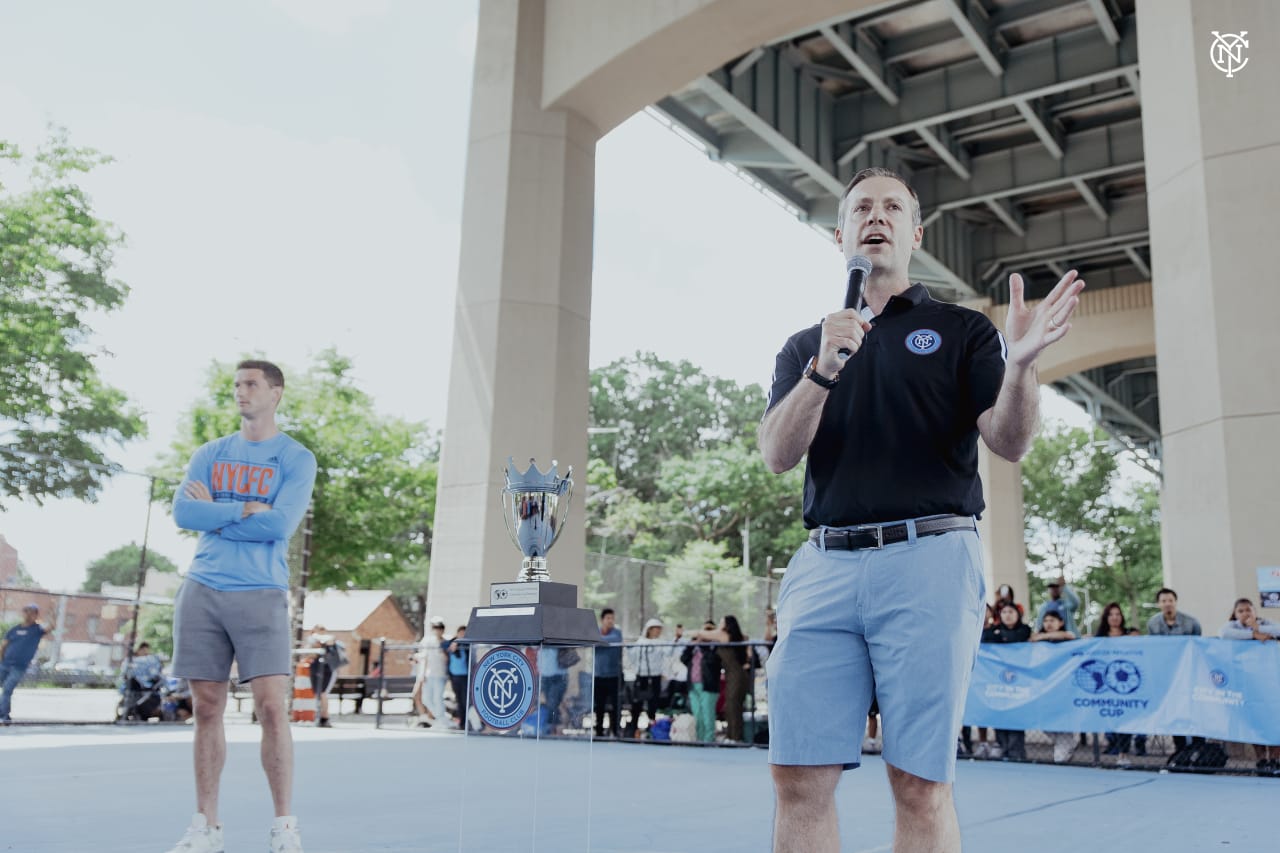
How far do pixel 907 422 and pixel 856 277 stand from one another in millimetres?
373

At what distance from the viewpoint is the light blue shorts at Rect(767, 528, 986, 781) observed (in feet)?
8.07

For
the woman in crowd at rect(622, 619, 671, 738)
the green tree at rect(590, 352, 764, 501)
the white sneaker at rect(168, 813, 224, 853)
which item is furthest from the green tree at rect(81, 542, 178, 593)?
the green tree at rect(590, 352, 764, 501)

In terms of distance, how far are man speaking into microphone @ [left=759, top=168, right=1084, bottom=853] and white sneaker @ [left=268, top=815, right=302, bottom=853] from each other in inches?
99.3

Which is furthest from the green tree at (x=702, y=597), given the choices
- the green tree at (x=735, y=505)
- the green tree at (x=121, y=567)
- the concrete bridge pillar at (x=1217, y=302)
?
the green tree at (x=735, y=505)

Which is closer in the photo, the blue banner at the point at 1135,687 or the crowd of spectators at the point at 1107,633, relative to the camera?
the blue banner at the point at 1135,687

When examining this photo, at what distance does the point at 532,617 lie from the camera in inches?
173

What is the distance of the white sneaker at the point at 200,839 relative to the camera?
13.9 ft

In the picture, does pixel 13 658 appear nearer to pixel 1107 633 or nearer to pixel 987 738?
pixel 987 738

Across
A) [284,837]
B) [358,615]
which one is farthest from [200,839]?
[358,615]

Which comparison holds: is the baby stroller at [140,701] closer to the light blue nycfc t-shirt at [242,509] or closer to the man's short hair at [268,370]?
the light blue nycfc t-shirt at [242,509]

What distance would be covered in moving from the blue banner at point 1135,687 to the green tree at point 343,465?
73.5ft

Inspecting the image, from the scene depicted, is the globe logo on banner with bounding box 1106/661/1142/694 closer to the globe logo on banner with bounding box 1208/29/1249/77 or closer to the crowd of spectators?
the crowd of spectators

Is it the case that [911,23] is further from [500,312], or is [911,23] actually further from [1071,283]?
[1071,283]

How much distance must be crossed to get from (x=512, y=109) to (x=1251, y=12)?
33.4ft
